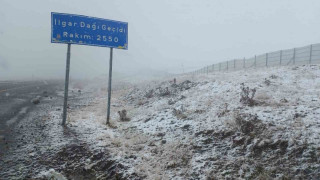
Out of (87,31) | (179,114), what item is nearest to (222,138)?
(179,114)

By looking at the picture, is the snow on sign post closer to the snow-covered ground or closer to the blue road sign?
the blue road sign

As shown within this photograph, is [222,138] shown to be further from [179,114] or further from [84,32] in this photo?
[84,32]

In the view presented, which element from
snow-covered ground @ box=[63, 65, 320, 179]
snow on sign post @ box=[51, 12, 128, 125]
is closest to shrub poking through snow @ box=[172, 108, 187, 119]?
snow-covered ground @ box=[63, 65, 320, 179]

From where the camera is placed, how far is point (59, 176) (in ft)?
17.4

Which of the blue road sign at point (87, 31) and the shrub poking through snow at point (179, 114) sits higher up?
the blue road sign at point (87, 31)

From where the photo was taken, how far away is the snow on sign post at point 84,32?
9.18m

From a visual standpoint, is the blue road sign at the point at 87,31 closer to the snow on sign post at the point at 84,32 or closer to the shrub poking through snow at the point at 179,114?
the snow on sign post at the point at 84,32

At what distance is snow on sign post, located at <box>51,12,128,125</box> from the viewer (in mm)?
9180

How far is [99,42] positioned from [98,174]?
6327mm

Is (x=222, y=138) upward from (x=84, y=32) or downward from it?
downward

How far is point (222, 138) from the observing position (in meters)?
7.04

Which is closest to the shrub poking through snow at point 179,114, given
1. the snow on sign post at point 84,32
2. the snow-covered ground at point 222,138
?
the snow-covered ground at point 222,138

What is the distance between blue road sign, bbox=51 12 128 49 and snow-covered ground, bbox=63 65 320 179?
3775 millimetres

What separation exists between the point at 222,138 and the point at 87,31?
23.8ft
